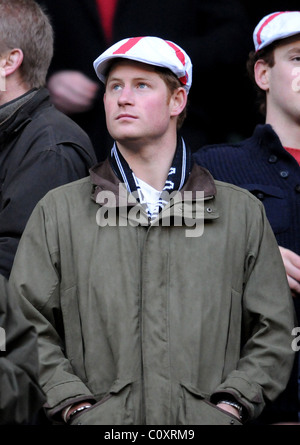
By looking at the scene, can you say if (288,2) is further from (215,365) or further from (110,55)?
(215,365)

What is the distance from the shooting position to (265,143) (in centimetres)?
533

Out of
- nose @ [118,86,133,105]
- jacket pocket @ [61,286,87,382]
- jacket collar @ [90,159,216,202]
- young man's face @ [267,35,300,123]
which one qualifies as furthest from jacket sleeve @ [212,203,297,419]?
young man's face @ [267,35,300,123]

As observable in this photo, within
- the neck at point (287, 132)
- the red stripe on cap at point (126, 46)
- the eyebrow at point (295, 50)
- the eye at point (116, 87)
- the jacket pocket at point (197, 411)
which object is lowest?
the jacket pocket at point (197, 411)

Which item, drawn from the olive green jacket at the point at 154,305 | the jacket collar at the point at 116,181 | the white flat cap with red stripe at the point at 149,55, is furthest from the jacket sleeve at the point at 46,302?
the white flat cap with red stripe at the point at 149,55

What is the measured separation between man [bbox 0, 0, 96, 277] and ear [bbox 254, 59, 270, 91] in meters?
0.78

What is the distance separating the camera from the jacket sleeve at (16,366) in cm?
387

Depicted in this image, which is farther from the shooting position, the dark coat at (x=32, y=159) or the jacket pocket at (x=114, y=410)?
the dark coat at (x=32, y=159)

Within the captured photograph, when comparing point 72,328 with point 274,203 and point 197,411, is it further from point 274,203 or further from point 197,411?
point 274,203

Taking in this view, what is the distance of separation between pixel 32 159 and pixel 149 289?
925 millimetres

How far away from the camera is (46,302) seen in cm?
457

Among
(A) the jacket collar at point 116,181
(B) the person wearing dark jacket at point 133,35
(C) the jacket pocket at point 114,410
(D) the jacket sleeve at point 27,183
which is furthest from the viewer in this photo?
(B) the person wearing dark jacket at point 133,35

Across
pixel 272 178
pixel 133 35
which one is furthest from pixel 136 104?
pixel 133 35

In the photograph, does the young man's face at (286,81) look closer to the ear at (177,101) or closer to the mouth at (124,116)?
the ear at (177,101)

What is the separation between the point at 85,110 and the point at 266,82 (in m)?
0.95
